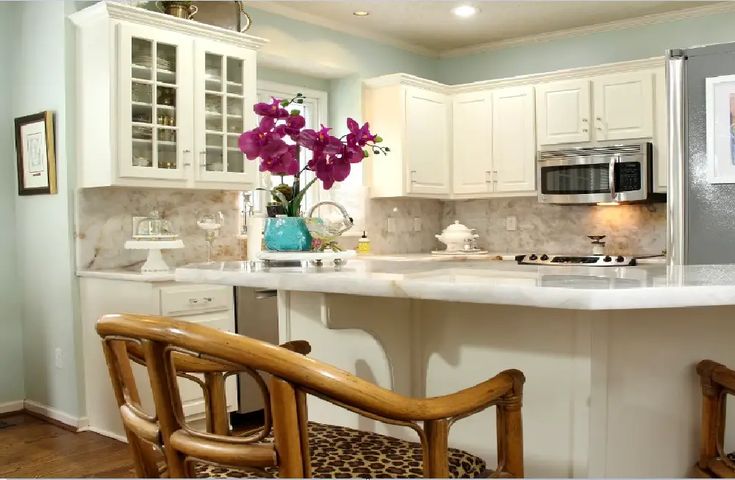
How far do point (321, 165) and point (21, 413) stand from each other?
10.9 feet

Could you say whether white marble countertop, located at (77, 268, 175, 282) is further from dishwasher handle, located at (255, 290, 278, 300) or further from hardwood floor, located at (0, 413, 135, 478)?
hardwood floor, located at (0, 413, 135, 478)

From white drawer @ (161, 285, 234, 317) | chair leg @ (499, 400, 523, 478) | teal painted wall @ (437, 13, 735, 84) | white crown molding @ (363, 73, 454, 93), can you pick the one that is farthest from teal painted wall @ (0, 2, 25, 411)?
chair leg @ (499, 400, 523, 478)

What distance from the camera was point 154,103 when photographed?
12.9ft

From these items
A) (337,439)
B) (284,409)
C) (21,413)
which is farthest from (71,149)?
(284,409)

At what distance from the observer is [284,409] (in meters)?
1.06

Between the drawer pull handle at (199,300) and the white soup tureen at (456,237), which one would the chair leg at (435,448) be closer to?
the drawer pull handle at (199,300)

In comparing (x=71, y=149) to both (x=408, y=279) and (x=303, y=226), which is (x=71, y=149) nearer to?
(x=303, y=226)

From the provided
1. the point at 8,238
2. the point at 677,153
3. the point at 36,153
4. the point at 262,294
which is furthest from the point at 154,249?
the point at 677,153

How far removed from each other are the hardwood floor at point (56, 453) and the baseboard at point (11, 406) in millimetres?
160

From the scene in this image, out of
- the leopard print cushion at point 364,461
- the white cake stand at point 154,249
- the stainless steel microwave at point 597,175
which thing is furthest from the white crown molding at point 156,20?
the leopard print cushion at point 364,461

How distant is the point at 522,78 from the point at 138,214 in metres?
2.82

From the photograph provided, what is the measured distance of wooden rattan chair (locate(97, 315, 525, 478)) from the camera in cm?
106

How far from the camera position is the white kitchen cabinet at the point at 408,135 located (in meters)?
5.34

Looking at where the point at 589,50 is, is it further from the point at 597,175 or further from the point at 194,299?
the point at 194,299
